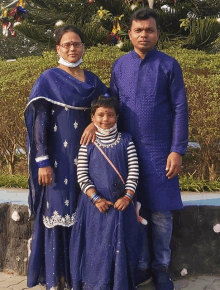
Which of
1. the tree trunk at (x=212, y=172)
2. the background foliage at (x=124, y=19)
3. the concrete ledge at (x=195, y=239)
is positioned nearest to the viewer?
the concrete ledge at (x=195, y=239)

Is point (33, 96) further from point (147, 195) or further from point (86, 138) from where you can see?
point (147, 195)

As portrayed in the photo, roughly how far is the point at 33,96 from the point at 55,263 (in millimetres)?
1070

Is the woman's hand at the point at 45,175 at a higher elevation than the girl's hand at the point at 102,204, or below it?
higher

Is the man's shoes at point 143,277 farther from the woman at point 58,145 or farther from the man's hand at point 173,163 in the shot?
the man's hand at point 173,163

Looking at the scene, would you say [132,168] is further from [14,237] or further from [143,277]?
[14,237]

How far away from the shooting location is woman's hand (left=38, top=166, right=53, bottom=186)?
2359 mm

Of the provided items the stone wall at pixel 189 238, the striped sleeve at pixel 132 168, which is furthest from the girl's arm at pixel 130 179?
the stone wall at pixel 189 238

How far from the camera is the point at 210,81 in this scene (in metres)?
4.71

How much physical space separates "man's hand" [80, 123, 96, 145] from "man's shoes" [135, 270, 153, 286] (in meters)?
0.97

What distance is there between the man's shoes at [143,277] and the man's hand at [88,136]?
974 mm

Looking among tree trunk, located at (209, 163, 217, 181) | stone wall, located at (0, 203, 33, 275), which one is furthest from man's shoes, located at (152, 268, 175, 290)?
tree trunk, located at (209, 163, 217, 181)

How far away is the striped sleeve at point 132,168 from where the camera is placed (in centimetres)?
232

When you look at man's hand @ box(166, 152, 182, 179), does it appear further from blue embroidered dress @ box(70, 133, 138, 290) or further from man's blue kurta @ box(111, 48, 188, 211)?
blue embroidered dress @ box(70, 133, 138, 290)

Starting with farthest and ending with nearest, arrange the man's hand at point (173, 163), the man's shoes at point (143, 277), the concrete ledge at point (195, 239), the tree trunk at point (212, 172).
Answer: the tree trunk at point (212, 172), the concrete ledge at point (195, 239), the man's shoes at point (143, 277), the man's hand at point (173, 163)
